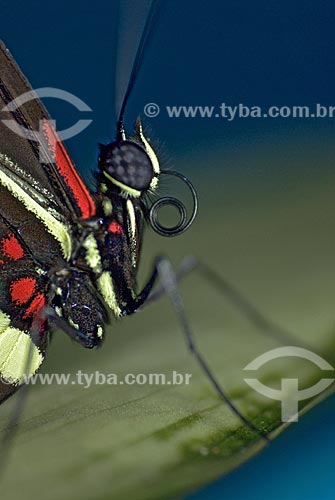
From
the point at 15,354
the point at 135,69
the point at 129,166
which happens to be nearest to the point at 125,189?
the point at 129,166

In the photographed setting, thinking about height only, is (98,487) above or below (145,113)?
below

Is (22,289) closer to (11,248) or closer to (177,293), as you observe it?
(11,248)

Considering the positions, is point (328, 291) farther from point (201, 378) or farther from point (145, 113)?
point (145, 113)

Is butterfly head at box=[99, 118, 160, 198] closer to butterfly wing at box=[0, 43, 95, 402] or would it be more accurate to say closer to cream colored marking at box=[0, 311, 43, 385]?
butterfly wing at box=[0, 43, 95, 402]

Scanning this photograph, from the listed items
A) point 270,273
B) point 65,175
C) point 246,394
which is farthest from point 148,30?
point 246,394

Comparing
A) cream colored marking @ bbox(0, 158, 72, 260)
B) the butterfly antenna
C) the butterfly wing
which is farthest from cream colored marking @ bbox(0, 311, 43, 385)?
the butterfly antenna
